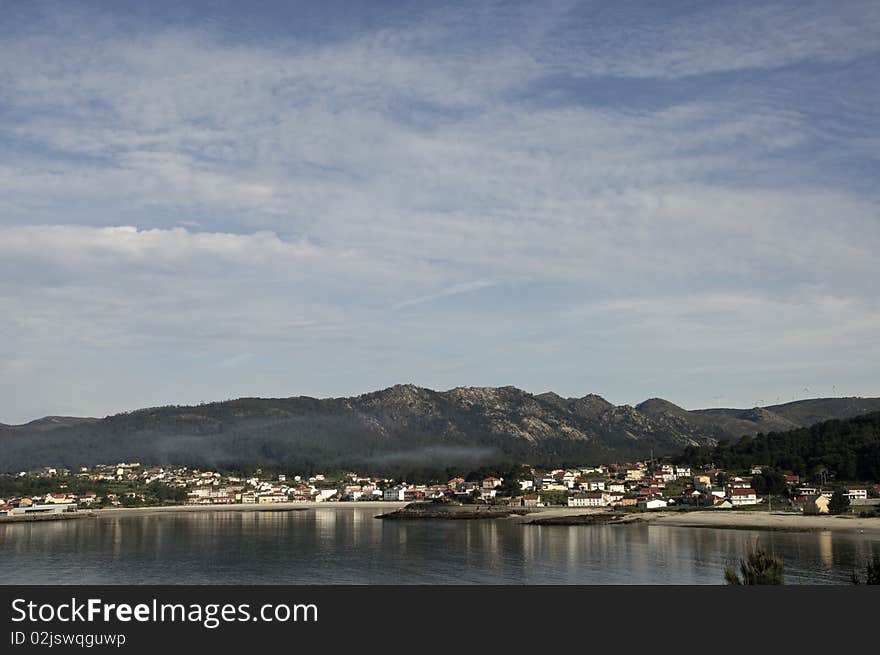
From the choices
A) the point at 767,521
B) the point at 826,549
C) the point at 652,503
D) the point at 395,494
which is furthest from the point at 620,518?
the point at 395,494

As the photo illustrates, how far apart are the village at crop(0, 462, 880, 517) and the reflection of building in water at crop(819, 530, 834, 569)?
39.3 ft

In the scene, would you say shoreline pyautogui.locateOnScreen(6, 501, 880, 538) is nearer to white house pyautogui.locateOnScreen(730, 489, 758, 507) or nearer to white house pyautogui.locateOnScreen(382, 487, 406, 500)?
white house pyautogui.locateOnScreen(730, 489, 758, 507)

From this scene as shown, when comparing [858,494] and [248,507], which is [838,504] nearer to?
[858,494]

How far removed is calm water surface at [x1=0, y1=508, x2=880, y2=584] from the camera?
36969 millimetres

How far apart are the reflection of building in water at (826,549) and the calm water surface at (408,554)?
0.05 metres

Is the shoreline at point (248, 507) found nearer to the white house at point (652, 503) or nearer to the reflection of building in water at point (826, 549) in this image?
the white house at point (652, 503)

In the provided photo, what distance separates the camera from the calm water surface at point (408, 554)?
36969 millimetres

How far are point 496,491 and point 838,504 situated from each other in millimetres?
44996

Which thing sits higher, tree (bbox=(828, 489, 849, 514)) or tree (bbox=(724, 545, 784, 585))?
tree (bbox=(724, 545, 784, 585))

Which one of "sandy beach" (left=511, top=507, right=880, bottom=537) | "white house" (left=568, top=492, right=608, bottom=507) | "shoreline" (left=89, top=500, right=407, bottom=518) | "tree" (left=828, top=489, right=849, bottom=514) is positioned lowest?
"shoreline" (left=89, top=500, right=407, bottom=518)

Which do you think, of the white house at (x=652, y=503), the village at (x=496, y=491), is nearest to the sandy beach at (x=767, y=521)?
the village at (x=496, y=491)

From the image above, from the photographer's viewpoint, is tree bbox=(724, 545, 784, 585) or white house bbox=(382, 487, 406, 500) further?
white house bbox=(382, 487, 406, 500)

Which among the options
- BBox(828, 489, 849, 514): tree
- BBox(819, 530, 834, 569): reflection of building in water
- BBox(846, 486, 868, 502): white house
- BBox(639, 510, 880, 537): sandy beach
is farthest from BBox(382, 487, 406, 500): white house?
BBox(819, 530, 834, 569): reflection of building in water
